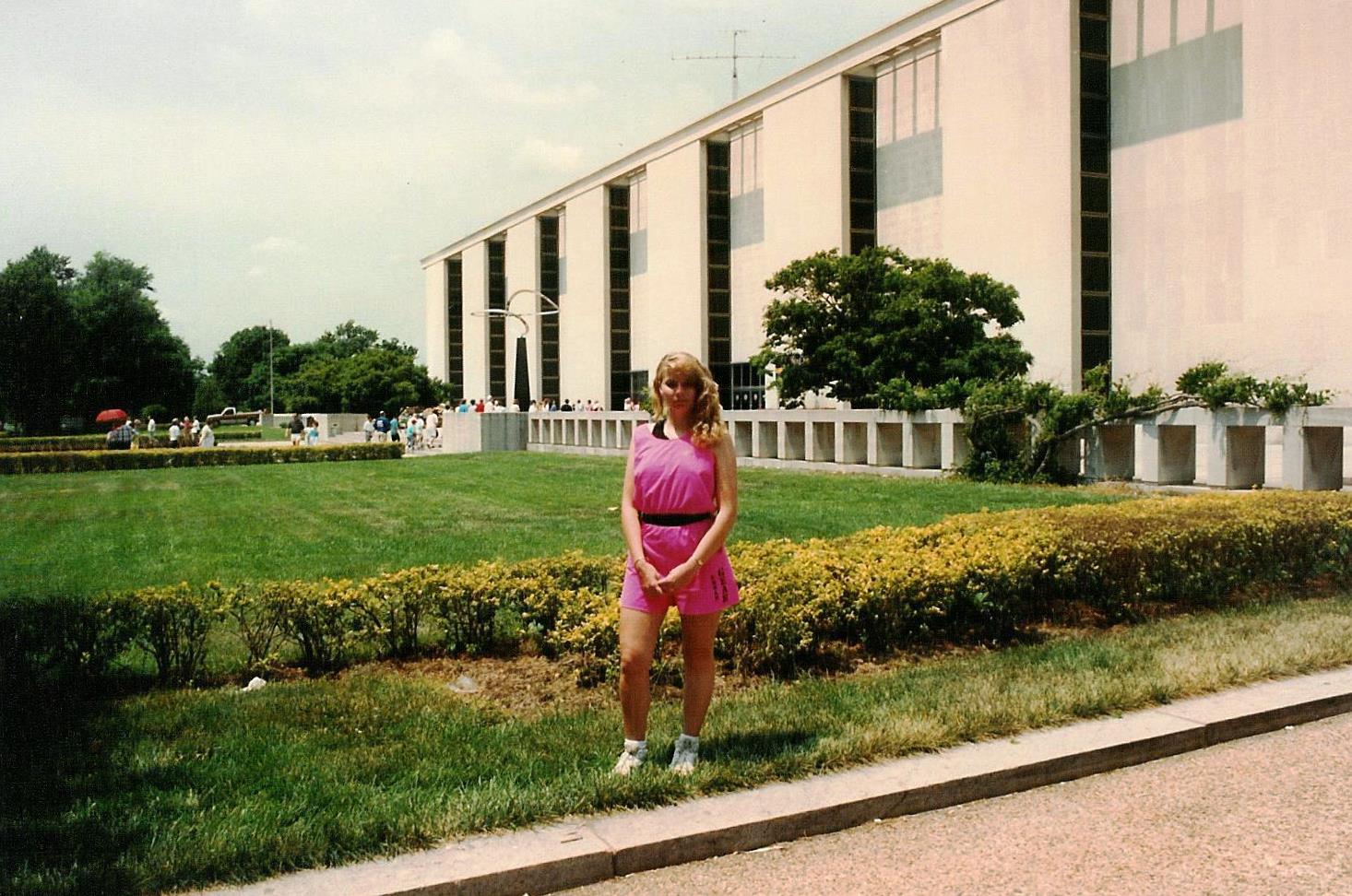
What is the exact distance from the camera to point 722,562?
4676 millimetres

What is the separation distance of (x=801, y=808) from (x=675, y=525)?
1.23 meters

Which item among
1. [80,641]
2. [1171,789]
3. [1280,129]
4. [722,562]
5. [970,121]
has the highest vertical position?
[970,121]

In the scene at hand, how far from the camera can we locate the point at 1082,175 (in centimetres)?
3241

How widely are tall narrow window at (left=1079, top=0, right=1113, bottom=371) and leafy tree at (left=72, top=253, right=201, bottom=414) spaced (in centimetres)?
2565

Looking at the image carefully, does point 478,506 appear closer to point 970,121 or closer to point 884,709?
point 884,709

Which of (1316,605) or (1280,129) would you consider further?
(1280,129)

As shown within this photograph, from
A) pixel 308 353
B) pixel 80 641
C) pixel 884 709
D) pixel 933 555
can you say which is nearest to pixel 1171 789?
Answer: pixel 884 709

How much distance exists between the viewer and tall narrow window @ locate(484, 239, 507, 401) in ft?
262

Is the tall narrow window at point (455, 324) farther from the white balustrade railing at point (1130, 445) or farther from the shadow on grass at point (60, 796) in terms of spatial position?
the shadow on grass at point (60, 796)

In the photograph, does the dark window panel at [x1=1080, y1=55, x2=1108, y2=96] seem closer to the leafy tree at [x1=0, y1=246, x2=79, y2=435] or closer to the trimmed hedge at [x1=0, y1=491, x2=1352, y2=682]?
the trimmed hedge at [x1=0, y1=491, x2=1352, y2=682]

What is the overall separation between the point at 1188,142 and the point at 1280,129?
3.36 m

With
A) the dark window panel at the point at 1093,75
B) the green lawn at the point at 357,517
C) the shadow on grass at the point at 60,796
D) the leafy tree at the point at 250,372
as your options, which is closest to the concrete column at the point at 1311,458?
the green lawn at the point at 357,517

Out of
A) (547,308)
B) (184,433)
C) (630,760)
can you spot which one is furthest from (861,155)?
(630,760)

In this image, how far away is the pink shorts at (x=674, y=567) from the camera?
451cm
